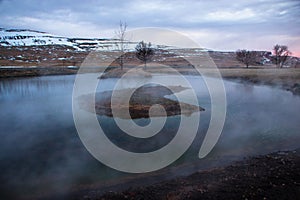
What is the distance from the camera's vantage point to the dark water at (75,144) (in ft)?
28.1

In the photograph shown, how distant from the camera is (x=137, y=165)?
384 inches

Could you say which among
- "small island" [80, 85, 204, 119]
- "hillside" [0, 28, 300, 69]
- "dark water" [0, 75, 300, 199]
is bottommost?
"dark water" [0, 75, 300, 199]

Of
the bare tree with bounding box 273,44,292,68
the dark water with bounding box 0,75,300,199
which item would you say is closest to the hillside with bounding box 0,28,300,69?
the bare tree with bounding box 273,44,292,68

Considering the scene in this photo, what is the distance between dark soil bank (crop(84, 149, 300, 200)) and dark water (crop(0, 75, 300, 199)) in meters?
1.03

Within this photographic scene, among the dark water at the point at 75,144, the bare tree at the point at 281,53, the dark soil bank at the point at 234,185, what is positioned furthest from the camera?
the bare tree at the point at 281,53

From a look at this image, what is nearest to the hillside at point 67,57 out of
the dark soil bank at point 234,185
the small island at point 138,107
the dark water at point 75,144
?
the small island at point 138,107

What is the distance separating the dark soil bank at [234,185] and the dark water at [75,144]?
1035 millimetres

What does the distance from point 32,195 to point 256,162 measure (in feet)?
28.7

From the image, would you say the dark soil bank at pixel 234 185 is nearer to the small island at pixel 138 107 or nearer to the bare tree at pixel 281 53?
the small island at pixel 138 107

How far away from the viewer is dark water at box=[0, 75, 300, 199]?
855 centimetres

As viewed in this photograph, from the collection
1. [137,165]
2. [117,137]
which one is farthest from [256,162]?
[117,137]

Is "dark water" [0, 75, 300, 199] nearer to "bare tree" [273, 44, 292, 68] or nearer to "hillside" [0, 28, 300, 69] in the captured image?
"hillside" [0, 28, 300, 69]

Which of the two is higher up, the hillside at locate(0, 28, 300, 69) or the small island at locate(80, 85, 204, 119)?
the hillside at locate(0, 28, 300, 69)

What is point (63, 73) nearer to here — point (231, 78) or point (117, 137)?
point (231, 78)
